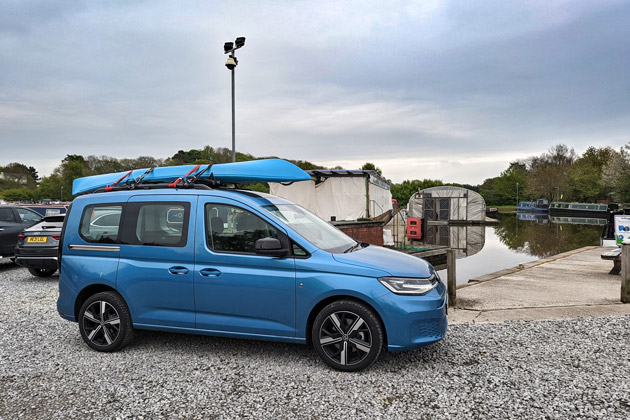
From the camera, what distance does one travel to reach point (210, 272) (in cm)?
463

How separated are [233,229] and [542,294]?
272 inches

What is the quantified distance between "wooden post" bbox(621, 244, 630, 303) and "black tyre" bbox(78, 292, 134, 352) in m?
7.40

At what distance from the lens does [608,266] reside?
12844 mm

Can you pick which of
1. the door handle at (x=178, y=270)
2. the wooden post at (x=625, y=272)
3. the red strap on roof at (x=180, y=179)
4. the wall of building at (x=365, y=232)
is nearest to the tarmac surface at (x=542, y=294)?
the wooden post at (x=625, y=272)

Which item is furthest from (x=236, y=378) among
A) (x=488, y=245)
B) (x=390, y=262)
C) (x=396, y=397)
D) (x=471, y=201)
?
(x=471, y=201)

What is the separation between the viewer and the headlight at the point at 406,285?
4195mm

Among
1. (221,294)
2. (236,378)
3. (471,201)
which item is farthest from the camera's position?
(471,201)

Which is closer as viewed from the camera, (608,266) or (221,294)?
(221,294)

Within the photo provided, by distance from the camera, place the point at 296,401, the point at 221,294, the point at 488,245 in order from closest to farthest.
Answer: the point at 296,401
the point at 221,294
the point at 488,245

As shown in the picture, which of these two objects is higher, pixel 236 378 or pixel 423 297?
pixel 423 297

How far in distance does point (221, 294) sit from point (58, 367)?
1.92 metres

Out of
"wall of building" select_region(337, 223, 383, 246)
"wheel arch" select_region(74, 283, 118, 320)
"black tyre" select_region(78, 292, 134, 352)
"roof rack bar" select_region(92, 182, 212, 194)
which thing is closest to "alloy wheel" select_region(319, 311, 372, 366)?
"roof rack bar" select_region(92, 182, 212, 194)

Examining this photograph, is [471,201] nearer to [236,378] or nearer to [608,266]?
[608,266]

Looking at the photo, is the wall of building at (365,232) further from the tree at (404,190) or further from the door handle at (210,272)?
the tree at (404,190)
